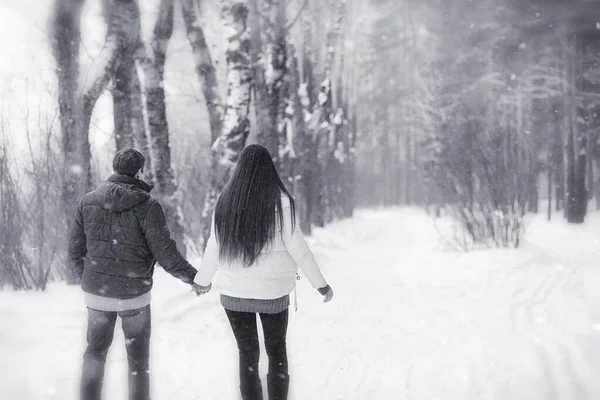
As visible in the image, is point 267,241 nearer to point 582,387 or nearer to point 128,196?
point 128,196

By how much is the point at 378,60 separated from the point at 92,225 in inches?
1199

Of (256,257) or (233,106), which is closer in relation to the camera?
(256,257)

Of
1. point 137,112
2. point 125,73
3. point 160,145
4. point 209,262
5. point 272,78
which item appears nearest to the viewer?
point 209,262

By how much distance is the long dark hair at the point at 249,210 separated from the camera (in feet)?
10.9

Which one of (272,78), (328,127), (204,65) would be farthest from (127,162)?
(328,127)

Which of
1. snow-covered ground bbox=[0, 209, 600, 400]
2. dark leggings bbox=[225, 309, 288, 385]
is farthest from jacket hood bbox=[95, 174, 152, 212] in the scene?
snow-covered ground bbox=[0, 209, 600, 400]

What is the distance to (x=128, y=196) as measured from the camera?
345 cm

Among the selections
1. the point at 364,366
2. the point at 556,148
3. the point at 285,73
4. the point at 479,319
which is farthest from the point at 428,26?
the point at 364,366

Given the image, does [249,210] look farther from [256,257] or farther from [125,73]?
[125,73]

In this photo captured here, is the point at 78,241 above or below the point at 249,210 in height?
below

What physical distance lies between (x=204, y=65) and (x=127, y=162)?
8.12 meters

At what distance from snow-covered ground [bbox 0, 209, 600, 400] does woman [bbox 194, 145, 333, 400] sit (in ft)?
3.58

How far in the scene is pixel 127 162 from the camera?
3.56 meters

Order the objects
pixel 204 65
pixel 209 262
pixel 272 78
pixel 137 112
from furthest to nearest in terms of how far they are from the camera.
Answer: pixel 272 78 → pixel 204 65 → pixel 137 112 → pixel 209 262
